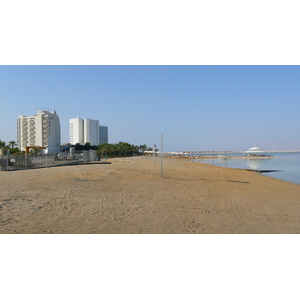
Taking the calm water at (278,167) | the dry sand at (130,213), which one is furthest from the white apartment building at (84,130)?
the dry sand at (130,213)

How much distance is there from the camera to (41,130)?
331 feet

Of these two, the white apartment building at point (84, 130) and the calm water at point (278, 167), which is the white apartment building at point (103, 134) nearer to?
the white apartment building at point (84, 130)

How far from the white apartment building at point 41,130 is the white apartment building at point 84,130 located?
2342 inches

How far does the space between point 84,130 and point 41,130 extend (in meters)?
68.3

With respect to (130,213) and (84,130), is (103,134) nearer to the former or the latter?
(84,130)

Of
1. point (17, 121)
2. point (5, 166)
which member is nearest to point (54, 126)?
point (17, 121)

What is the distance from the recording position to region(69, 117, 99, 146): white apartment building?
166 meters

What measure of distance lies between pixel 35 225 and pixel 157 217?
2.63 metres

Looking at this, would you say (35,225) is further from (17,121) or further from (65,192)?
(17,121)

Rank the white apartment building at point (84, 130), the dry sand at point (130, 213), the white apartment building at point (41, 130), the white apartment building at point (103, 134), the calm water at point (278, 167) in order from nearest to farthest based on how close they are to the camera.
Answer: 1. the dry sand at point (130, 213)
2. the calm water at point (278, 167)
3. the white apartment building at point (41, 130)
4. the white apartment building at point (84, 130)
5. the white apartment building at point (103, 134)

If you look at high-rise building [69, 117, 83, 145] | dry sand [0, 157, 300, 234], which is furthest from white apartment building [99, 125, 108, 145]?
dry sand [0, 157, 300, 234]

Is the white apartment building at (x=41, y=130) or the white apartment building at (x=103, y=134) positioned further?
the white apartment building at (x=103, y=134)

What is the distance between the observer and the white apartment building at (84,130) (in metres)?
166

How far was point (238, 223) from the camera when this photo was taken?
20.8ft
